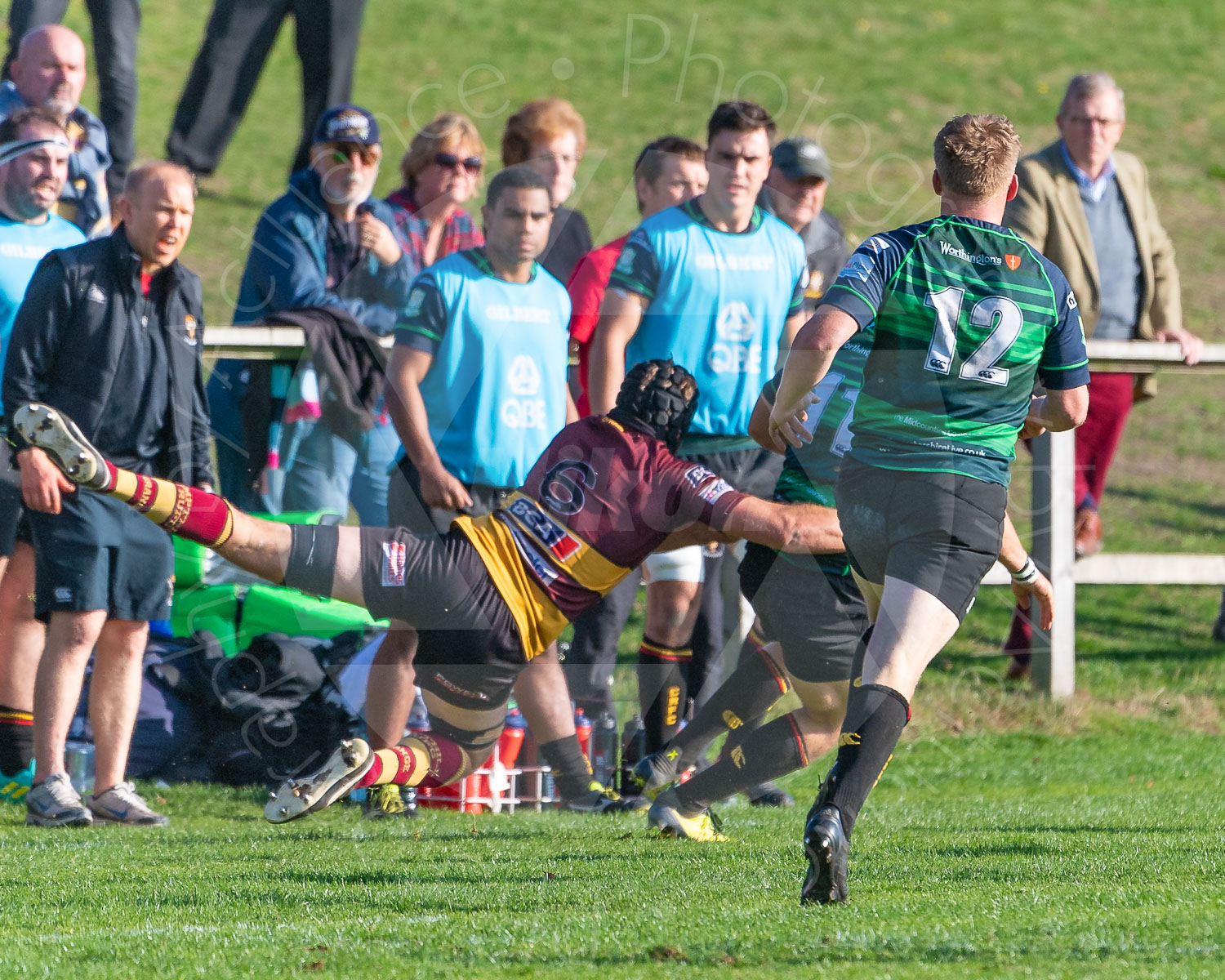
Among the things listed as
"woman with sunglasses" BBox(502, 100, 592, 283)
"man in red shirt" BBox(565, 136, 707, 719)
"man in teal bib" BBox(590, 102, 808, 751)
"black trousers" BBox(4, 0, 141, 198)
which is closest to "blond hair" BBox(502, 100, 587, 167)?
"woman with sunglasses" BBox(502, 100, 592, 283)

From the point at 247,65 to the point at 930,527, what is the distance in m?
10.2

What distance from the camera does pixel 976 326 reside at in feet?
14.3

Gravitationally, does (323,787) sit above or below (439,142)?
below

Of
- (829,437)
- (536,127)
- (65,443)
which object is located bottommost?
(65,443)

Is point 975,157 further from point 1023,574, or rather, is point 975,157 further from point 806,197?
point 806,197

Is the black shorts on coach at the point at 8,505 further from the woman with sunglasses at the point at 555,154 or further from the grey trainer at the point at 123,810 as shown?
the woman with sunglasses at the point at 555,154

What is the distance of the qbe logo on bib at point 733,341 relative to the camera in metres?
6.86

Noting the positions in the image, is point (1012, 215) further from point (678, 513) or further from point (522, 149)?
point (678, 513)

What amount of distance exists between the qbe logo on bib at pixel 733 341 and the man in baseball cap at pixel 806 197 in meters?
0.87

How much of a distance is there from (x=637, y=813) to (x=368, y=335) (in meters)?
2.59

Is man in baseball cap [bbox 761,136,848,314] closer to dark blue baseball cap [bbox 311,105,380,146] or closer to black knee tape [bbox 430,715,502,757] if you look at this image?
dark blue baseball cap [bbox 311,105,380,146]

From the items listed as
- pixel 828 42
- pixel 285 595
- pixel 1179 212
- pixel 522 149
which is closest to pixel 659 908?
pixel 285 595

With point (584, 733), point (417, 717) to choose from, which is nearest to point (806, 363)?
point (584, 733)

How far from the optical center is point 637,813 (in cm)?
659
